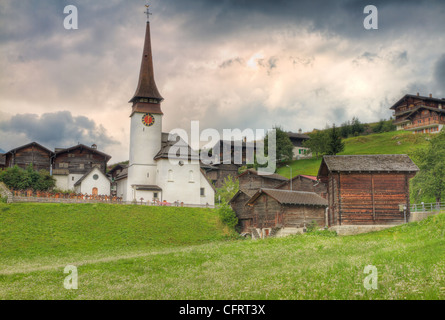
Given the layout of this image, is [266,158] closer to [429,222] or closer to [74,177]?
[74,177]

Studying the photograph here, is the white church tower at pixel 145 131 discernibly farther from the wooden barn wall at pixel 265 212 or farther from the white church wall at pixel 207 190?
the wooden barn wall at pixel 265 212

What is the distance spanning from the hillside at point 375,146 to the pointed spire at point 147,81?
3577 cm

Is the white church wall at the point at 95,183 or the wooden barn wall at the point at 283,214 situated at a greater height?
the white church wall at the point at 95,183

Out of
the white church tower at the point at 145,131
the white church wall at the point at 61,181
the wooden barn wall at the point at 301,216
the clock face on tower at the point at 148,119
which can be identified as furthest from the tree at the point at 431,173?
the white church wall at the point at 61,181

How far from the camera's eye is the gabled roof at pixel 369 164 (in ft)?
135

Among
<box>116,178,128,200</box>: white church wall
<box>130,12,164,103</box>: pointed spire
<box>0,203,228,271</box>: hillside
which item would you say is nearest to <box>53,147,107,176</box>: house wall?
<box>116,178,128,200</box>: white church wall

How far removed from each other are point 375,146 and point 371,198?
66.9 m

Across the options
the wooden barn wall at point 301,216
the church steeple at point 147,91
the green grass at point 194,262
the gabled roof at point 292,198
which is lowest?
the green grass at point 194,262

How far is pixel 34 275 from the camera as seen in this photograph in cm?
2666

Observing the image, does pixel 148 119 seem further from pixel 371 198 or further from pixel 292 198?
pixel 371 198

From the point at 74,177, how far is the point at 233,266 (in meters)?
63.4

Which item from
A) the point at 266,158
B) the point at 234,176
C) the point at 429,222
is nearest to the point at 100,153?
the point at 234,176

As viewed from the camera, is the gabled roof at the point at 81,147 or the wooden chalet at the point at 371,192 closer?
the wooden chalet at the point at 371,192

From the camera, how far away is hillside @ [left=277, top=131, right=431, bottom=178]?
95688 mm
